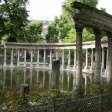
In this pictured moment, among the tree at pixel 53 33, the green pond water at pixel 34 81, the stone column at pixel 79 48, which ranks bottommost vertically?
the green pond water at pixel 34 81

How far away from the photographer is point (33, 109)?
1103 cm

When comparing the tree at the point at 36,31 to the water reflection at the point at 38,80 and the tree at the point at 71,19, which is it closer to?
the tree at the point at 71,19

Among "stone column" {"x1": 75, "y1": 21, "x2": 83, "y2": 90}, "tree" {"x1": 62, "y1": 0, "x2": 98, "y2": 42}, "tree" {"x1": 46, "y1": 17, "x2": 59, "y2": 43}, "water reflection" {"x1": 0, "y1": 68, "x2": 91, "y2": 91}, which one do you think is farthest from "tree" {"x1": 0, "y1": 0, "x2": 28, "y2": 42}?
"stone column" {"x1": 75, "y1": 21, "x2": 83, "y2": 90}

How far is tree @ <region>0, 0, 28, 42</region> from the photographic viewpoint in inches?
2584

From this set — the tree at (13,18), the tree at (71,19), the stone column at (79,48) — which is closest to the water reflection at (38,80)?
the stone column at (79,48)

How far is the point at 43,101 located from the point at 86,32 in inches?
1911

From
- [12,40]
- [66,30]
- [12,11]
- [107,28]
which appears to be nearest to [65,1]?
[66,30]

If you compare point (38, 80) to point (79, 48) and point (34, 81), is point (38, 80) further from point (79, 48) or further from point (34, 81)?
point (79, 48)

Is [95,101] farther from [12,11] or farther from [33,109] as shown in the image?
[12,11]

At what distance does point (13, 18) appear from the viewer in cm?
6731

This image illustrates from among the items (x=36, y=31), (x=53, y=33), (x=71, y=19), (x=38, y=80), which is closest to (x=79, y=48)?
(x=38, y=80)

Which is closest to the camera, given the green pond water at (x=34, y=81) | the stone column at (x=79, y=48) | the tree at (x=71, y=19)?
the green pond water at (x=34, y=81)

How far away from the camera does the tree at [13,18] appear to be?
6562cm

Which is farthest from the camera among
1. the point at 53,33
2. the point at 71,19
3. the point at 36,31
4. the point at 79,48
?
the point at 36,31
